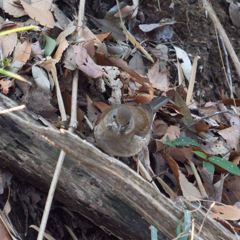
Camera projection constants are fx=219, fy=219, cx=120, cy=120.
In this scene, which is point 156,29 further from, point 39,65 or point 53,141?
point 53,141

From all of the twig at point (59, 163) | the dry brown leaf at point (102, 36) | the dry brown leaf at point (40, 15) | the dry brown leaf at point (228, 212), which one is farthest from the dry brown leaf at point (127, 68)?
the dry brown leaf at point (228, 212)

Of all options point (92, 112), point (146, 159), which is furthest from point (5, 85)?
point (146, 159)

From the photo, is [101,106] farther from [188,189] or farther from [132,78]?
[188,189]

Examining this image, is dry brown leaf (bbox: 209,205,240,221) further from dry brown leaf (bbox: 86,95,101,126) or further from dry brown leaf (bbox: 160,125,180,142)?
dry brown leaf (bbox: 86,95,101,126)

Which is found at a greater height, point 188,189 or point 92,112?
point 92,112

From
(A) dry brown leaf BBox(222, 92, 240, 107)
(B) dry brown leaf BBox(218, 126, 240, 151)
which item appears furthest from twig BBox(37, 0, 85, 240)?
(A) dry brown leaf BBox(222, 92, 240, 107)

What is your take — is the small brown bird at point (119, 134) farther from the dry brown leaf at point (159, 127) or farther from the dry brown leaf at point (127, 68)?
the dry brown leaf at point (127, 68)
